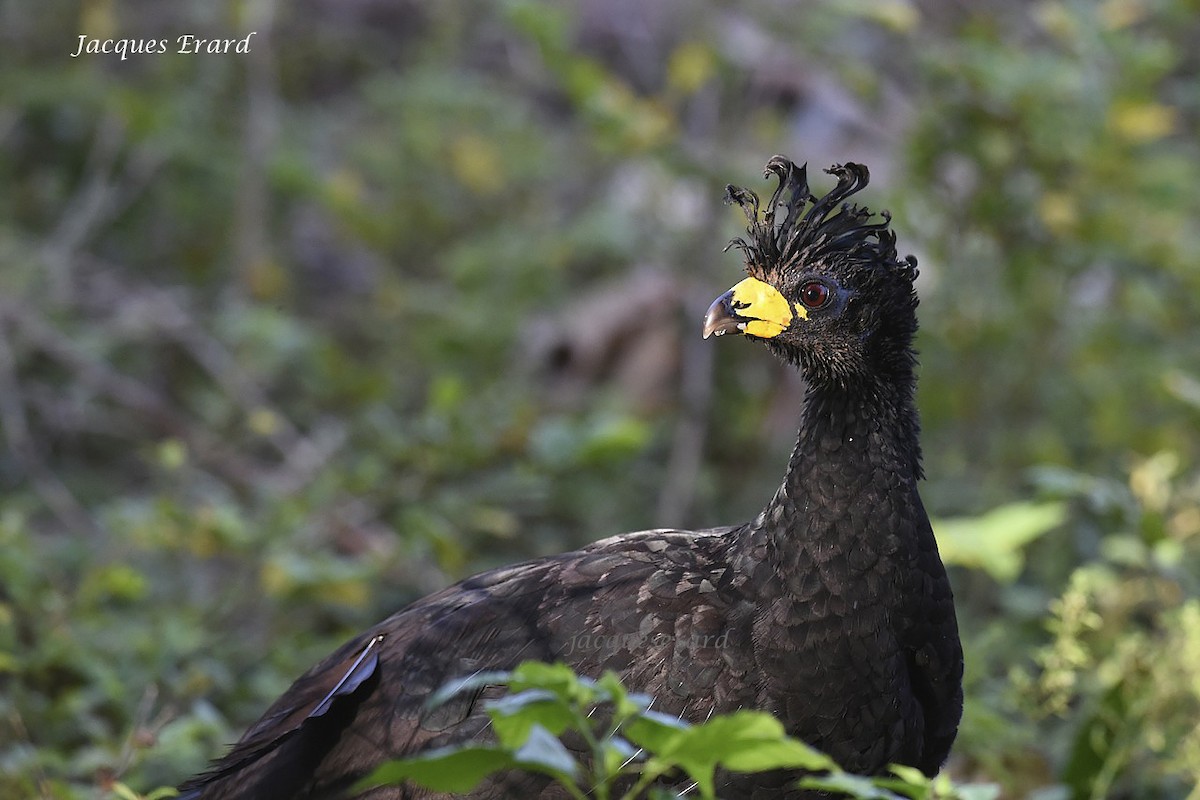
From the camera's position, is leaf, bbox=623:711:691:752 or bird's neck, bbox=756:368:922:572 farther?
bird's neck, bbox=756:368:922:572

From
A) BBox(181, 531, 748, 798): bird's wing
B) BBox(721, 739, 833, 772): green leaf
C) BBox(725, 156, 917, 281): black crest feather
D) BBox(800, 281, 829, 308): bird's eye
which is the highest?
BBox(725, 156, 917, 281): black crest feather

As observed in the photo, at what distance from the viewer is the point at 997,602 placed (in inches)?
239

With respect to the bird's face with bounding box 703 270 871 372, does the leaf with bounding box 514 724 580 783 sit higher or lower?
lower

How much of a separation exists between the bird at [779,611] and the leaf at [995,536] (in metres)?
1.37

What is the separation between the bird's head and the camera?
3176 millimetres

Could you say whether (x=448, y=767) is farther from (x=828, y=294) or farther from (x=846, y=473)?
(x=828, y=294)

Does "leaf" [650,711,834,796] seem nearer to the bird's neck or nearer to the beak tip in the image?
the bird's neck

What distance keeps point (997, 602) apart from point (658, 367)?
6.82ft

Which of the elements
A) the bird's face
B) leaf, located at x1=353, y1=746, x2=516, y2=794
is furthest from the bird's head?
leaf, located at x1=353, y1=746, x2=516, y2=794

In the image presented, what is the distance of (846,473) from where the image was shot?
314 centimetres

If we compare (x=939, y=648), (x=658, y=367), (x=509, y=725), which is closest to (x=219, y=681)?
(x=939, y=648)

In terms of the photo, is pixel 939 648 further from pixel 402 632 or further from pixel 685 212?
pixel 685 212

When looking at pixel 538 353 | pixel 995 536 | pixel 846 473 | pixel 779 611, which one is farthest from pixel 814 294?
pixel 538 353

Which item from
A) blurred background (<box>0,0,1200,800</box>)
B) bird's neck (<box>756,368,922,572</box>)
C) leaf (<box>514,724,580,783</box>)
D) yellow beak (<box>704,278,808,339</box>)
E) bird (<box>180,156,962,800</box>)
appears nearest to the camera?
leaf (<box>514,724,580,783</box>)
